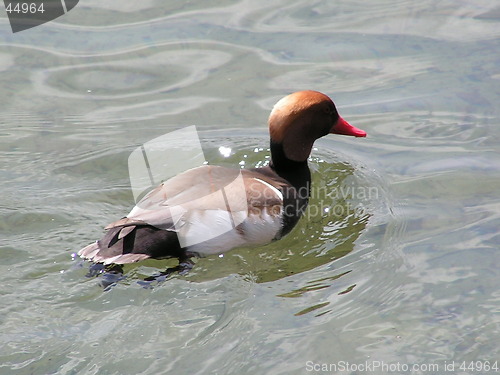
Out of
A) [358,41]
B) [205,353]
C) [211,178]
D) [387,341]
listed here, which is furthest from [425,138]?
[205,353]

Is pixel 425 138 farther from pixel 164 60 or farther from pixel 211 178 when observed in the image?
pixel 164 60

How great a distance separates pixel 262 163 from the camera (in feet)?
20.9

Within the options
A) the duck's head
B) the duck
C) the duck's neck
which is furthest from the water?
the duck's head

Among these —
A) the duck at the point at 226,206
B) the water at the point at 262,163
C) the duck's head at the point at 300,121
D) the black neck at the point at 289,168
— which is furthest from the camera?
the black neck at the point at 289,168

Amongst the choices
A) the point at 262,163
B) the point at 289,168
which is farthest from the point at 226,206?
the point at 262,163

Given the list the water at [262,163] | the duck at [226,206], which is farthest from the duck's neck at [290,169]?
the water at [262,163]

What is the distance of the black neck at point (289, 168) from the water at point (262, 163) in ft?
0.88

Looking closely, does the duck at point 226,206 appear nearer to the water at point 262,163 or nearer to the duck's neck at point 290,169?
the duck's neck at point 290,169

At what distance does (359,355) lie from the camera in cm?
413

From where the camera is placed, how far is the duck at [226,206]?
4.79 metres

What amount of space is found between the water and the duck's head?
515 millimetres

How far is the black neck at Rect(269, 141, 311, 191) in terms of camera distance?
5.64 metres

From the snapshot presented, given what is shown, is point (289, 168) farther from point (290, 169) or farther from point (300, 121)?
point (300, 121)

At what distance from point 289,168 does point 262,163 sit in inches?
26.8
